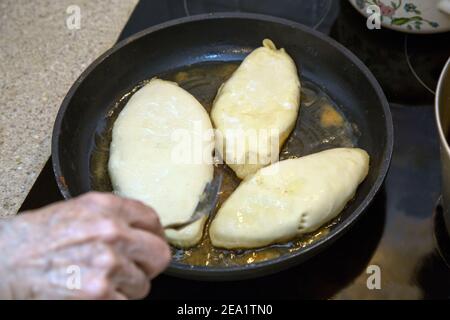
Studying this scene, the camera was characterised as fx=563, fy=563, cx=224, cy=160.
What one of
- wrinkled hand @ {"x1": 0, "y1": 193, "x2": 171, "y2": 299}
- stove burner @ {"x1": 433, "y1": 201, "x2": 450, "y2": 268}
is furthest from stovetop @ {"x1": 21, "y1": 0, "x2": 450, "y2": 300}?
wrinkled hand @ {"x1": 0, "y1": 193, "x2": 171, "y2": 299}

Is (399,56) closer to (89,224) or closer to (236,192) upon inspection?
(236,192)

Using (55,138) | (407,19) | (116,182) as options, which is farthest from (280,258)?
(407,19)

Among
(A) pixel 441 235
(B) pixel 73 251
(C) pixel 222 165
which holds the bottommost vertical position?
(A) pixel 441 235

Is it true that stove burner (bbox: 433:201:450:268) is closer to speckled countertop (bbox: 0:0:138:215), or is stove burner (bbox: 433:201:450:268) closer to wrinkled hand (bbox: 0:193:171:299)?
wrinkled hand (bbox: 0:193:171:299)

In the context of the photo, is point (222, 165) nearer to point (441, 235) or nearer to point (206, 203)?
point (206, 203)

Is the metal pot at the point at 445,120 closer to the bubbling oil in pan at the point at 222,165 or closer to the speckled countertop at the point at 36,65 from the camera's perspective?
the bubbling oil in pan at the point at 222,165

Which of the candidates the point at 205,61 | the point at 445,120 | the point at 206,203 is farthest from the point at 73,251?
the point at 205,61
